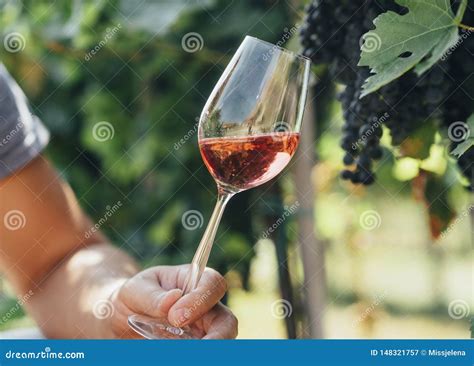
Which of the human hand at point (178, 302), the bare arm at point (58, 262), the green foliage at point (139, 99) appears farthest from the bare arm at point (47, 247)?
the green foliage at point (139, 99)

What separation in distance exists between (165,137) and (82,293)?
62 centimetres

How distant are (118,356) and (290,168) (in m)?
0.68

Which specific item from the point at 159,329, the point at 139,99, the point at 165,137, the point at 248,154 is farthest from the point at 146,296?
the point at 139,99

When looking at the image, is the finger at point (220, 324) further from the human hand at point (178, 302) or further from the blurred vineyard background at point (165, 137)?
the blurred vineyard background at point (165, 137)

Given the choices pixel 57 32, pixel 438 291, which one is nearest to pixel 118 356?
pixel 57 32

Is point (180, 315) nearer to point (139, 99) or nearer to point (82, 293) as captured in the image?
point (82, 293)

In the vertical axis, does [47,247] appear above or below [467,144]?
below

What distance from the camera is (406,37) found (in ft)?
1.81

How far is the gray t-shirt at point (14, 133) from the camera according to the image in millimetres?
1048

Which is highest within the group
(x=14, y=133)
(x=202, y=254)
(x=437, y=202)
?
(x=14, y=133)

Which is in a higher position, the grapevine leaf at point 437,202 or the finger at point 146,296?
the finger at point 146,296

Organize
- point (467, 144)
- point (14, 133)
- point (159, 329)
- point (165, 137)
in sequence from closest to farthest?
point (467, 144) → point (159, 329) → point (14, 133) → point (165, 137)

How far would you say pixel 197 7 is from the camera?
131 centimetres

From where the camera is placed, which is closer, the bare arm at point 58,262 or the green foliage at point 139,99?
the bare arm at point 58,262
